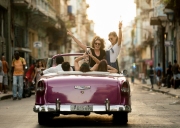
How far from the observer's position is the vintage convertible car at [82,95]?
10.7 m

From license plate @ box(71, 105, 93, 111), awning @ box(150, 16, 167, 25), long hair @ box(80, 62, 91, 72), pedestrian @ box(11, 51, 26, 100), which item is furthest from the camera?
awning @ box(150, 16, 167, 25)

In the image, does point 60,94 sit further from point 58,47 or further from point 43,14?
point 58,47

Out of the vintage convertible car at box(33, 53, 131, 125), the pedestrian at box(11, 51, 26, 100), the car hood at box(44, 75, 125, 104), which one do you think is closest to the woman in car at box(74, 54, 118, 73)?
the vintage convertible car at box(33, 53, 131, 125)

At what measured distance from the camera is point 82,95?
35.3 feet

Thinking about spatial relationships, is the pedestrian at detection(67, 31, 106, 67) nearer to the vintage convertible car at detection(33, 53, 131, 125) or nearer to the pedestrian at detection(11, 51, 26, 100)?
the vintage convertible car at detection(33, 53, 131, 125)

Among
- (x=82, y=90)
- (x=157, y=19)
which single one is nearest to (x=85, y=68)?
(x=82, y=90)

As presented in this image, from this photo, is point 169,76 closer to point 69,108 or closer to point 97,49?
point 97,49

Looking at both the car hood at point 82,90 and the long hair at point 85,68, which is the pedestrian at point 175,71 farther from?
the car hood at point 82,90

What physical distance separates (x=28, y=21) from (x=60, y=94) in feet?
105

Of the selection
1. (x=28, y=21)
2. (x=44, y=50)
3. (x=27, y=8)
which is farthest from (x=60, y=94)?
(x=44, y=50)

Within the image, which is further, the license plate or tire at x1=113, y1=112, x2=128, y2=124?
tire at x1=113, y1=112, x2=128, y2=124

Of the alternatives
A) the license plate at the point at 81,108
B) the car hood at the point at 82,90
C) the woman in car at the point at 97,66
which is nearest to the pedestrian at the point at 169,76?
the woman in car at the point at 97,66

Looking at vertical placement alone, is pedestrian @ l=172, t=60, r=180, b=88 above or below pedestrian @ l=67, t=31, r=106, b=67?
below

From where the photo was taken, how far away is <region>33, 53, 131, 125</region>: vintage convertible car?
10.7 meters
